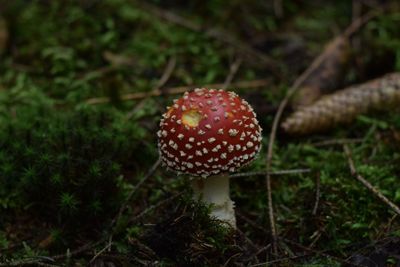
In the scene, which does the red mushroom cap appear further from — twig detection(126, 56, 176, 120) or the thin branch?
twig detection(126, 56, 176, 120)

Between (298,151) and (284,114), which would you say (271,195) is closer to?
(298,151)

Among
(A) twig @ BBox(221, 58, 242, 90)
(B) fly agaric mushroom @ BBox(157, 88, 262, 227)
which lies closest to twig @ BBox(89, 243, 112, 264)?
(B) fly agaric mushroom @ BBox(157, 88, 262, 227)

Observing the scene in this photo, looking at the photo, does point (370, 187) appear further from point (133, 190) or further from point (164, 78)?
point (164, 78)

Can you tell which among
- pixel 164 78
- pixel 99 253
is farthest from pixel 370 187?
pixel 164 78

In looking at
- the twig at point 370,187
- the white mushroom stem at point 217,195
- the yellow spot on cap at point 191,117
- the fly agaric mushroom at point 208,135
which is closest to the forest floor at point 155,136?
the twig at point 370,187

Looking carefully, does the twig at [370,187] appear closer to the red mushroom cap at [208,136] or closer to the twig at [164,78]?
the red mushroom cap at [208,136]

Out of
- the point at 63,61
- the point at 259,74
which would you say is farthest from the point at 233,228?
the point at 63,61

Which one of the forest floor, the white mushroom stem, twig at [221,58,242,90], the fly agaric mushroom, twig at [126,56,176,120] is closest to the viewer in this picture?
the fly agaric mushroom
